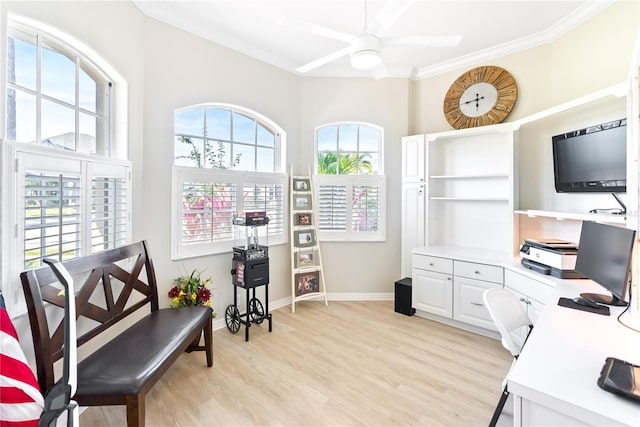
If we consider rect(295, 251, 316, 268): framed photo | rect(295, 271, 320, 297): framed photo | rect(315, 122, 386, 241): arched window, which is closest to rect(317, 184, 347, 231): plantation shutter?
rect(315, 122, 386, 241): arched window

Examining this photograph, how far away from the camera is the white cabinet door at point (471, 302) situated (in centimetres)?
300

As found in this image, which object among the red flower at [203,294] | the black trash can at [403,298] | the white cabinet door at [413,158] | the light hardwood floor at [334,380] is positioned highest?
the white cabinet door at [413,158]

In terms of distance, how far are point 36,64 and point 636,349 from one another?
135 inches

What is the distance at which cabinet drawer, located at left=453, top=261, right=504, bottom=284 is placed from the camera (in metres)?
2.94

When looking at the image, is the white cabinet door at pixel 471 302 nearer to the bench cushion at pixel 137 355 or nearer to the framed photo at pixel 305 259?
the framed photo at pixel 305 259

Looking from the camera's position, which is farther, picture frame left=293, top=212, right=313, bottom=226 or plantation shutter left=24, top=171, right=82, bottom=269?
picture frame left=293, top=212, right=313, bottom=226

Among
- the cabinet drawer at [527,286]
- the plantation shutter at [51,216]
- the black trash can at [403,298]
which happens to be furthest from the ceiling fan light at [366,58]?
the black trash can at [403,298]

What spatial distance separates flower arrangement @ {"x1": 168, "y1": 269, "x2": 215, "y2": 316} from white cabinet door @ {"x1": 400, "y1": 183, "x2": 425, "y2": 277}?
7.88 feet

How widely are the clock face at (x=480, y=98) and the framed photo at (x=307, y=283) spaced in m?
2.57

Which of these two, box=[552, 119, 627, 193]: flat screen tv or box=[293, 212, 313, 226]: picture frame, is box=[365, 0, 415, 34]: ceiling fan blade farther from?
box=[293, 212, 313, 226]: picture frame

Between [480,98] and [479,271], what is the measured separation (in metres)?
2.01

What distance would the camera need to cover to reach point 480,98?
3.56 metres

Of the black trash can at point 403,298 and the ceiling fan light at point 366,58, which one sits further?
the black trash can at point 403,298

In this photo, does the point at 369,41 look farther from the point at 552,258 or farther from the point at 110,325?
the point at 110,325
